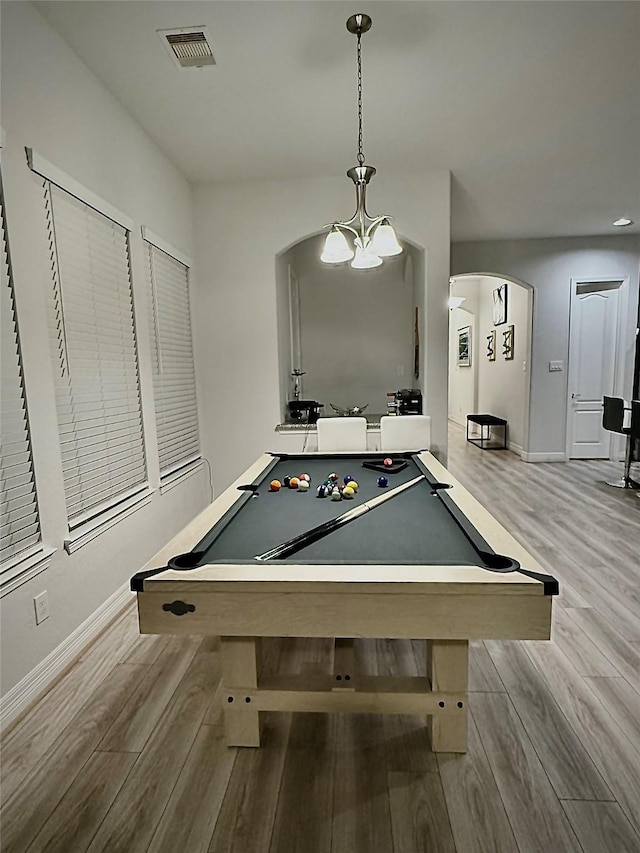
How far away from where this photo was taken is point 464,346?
984 cm

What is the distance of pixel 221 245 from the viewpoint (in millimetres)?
4086

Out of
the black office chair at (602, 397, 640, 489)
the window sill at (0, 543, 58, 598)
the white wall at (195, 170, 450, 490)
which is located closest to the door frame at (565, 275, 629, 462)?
the black office chair at (602, 397, 640, 489)

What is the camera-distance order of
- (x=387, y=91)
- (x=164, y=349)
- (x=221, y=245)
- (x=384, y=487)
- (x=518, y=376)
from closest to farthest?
1. (x=384, y=487)
2. (x=387, y=91)
3. (x=164, y=349)
4. (x=221, y=245)
5. (x=518, y=376)

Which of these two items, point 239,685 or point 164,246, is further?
point 164,246

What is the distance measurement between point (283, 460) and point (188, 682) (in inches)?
55.1

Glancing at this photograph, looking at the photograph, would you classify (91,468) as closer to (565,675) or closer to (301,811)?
(301,811)

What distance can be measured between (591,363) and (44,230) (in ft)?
21.1

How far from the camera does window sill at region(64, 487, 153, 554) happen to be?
2.25m

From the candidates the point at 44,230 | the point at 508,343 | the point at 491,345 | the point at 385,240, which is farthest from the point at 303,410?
the point at 491,345

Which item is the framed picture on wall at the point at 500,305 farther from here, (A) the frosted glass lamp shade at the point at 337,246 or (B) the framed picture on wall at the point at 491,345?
(A) the frosted glass lamp shade at the point at 337,246

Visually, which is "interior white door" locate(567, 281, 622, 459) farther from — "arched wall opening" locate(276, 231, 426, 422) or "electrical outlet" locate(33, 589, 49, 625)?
"electrical outlet" locate(33, 589, 49, 625)

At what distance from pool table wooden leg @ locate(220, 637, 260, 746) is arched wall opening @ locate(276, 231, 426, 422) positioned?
447cm

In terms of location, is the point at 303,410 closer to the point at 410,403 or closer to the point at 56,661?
the point at 410,403

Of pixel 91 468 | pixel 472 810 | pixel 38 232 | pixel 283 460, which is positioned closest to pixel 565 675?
pixel 472 810
